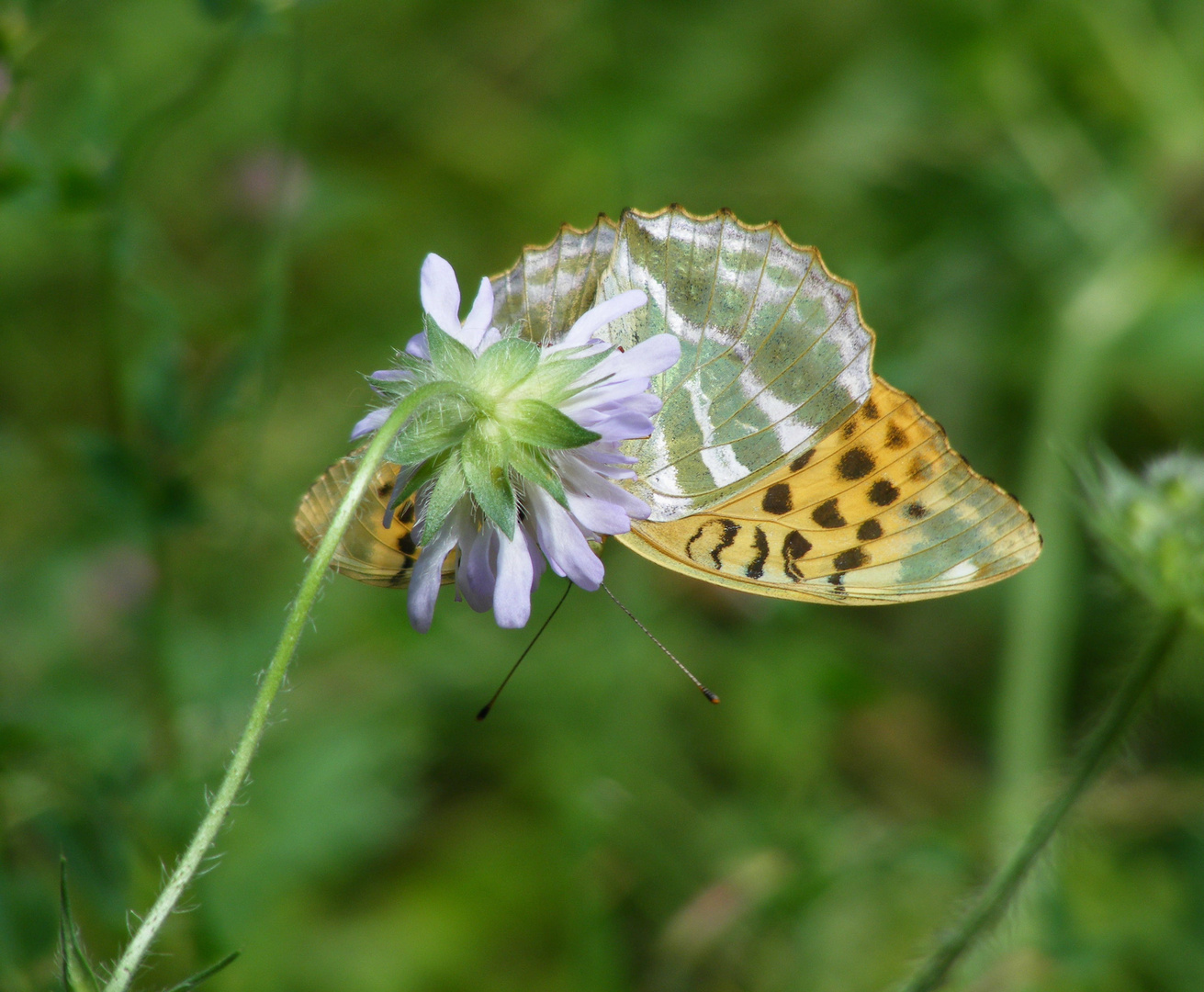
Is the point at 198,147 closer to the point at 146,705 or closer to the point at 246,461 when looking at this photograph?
the point at 246,461

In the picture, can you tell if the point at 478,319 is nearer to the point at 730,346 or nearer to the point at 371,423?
the point at 371,423

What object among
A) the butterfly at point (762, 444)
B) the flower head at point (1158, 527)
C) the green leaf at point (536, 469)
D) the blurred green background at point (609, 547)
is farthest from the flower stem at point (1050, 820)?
the green leaf at point (536, 469)

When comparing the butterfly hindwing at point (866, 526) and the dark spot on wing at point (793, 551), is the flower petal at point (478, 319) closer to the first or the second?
the butterfly hindwing at point (866, 526)

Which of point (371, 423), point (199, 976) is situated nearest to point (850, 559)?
point (371, 423)

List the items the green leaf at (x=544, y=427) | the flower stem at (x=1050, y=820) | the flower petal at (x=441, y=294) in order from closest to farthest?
the green leaf at (x=544, y=427) → the flower petal at (x=441, y=294) → the flower stem at (x=1050, y=820)

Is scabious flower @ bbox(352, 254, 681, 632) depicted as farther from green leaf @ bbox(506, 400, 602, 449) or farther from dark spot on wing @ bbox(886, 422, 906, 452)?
dark spot on wing @ bbox(886, 422, 906, 452)
